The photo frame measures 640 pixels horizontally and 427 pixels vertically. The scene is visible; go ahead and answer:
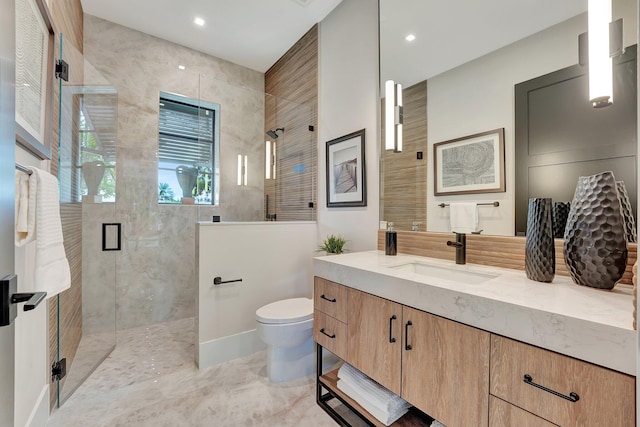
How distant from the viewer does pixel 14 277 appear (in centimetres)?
73

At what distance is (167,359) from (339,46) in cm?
310

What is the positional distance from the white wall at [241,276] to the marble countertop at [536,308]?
1.26 metres

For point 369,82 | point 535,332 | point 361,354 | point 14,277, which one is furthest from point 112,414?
point 369,82

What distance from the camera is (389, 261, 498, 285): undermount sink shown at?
4.33ft

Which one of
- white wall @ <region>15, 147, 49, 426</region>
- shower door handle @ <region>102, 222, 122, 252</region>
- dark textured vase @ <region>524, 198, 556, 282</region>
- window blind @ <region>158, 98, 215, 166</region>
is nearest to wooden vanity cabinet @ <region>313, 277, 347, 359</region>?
dark textured vase @ <region>524, 198, 556, 282</region>

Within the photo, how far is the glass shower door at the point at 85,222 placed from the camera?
174 centimetres

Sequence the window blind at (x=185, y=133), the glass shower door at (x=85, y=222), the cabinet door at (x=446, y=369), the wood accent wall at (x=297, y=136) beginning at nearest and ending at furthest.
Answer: the cabinet door at (x=446, y=369) → the glass shower door at (x=85, y=222) → the window blind at (x=185, y=133) → the wood accent wall at (x=297, y=136)

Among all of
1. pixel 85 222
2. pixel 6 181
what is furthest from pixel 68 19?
pixel 6 181

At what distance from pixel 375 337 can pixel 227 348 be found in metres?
1.44

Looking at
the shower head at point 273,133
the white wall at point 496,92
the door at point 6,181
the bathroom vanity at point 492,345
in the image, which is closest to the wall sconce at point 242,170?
the shower head at point 273,133

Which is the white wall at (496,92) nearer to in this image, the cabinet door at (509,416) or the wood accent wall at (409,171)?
the wood accent wall at (409,171)

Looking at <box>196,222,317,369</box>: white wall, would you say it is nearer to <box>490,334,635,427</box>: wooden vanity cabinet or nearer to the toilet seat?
the toilet seat

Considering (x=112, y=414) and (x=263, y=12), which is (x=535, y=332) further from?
(x=263, y=12)

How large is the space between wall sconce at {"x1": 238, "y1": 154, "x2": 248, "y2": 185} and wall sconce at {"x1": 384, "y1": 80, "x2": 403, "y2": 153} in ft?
4.86
